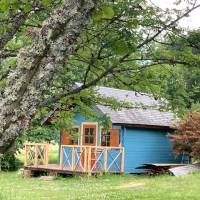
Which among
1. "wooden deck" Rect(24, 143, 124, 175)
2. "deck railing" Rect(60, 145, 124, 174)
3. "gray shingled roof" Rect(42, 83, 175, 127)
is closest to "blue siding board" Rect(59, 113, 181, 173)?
"deck railing" Rect(60, 145, 124, 174)

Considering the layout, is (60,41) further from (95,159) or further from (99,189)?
(95,159)

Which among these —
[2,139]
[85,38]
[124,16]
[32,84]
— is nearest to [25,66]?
[32,84]

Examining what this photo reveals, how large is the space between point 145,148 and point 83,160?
11.3 feet

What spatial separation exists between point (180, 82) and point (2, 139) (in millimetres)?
6309

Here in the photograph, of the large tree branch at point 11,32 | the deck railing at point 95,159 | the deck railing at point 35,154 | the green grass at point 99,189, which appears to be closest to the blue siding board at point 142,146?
the deck railing at point 95,159

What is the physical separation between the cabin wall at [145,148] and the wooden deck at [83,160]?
2.91ft

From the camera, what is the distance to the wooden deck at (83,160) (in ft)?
68.2

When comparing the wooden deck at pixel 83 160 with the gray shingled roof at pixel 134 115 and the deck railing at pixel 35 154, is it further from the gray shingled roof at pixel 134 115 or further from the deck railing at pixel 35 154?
the gray shingled roof at pixel 134 115

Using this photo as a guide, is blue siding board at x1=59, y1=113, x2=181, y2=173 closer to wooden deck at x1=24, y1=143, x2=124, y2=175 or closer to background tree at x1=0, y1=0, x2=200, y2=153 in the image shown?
wooden deck at x1=24, y1=143, x2=124, y2=175

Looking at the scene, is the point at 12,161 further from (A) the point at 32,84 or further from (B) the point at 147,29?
(A) the point at 32,84

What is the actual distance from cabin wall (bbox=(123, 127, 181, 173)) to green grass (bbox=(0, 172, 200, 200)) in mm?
2575

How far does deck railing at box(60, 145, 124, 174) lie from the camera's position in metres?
20.7

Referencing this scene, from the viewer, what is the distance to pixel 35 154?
2266cm

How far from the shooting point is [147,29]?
18.2ft
